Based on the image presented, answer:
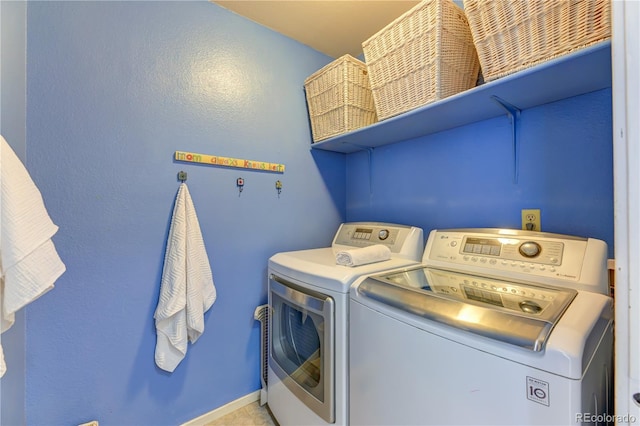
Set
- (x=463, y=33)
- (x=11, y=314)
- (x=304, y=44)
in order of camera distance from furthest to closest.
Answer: (x=304, y=44) → (x=463, y=33) → (x=11, y=314)

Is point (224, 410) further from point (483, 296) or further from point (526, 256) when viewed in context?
point (526, 256)

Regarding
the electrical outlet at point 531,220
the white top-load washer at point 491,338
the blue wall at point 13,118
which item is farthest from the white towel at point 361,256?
the blue wall at point 13,118

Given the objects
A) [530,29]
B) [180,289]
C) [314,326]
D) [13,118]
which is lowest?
[314,326]

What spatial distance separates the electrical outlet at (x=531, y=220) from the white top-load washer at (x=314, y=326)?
1.51 feet

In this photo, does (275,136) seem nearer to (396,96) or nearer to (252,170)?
(252,170)

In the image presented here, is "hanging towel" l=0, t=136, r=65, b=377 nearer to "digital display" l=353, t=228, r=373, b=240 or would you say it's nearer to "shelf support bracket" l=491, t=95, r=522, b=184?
"digital display" l=353, t=228, r=373, b=240

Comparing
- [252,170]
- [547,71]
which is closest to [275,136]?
[252,170]

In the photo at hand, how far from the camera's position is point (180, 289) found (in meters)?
1.24

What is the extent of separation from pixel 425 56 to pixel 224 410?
2096mm

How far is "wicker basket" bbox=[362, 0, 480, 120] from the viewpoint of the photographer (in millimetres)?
1079

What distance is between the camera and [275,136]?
1.68 m

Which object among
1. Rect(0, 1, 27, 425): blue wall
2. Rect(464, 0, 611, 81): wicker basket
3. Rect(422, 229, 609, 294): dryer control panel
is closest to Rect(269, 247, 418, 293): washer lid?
Rect(422, 229, 609, 294): dryer control panel

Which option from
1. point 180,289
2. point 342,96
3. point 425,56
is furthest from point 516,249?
point 180,289

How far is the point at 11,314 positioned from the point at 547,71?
5.95 ft
